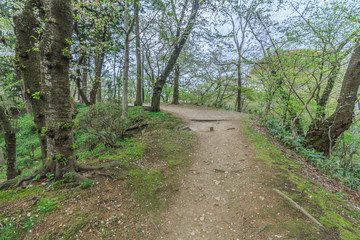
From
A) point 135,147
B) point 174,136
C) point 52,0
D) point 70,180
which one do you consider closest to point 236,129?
point 174,136

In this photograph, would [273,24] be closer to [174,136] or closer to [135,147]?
[174,136]

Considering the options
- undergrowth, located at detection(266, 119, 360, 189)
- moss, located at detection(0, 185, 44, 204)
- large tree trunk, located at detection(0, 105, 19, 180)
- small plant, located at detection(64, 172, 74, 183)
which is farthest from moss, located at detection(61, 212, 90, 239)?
undergrowth, located at detection(266, 119, 360, 189)

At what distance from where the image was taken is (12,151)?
11.9 ft

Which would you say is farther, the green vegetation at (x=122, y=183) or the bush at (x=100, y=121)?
the bush at (x=100, y=121)

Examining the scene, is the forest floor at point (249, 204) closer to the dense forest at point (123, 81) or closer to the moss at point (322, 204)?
the moss at point (322, 204)

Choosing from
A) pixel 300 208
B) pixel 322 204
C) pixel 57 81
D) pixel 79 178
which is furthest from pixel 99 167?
pixel 322 204

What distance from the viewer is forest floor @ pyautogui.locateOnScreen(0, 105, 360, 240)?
2059mm

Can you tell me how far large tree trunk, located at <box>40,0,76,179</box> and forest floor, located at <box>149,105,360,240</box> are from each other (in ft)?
7.45

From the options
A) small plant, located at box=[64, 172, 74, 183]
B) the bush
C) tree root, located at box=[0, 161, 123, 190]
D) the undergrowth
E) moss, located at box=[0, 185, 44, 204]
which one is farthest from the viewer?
the undergrowth

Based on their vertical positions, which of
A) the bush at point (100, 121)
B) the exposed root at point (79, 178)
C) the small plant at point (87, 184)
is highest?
the bush at point (100, 121)

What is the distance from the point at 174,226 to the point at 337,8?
8791 millimetres

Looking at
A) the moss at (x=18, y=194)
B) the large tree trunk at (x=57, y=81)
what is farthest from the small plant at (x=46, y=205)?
the large tree trunk at (x=57, y=81)

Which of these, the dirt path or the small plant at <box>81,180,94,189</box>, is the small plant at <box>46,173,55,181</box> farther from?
the dirt path

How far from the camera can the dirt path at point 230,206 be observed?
2.31 metres
